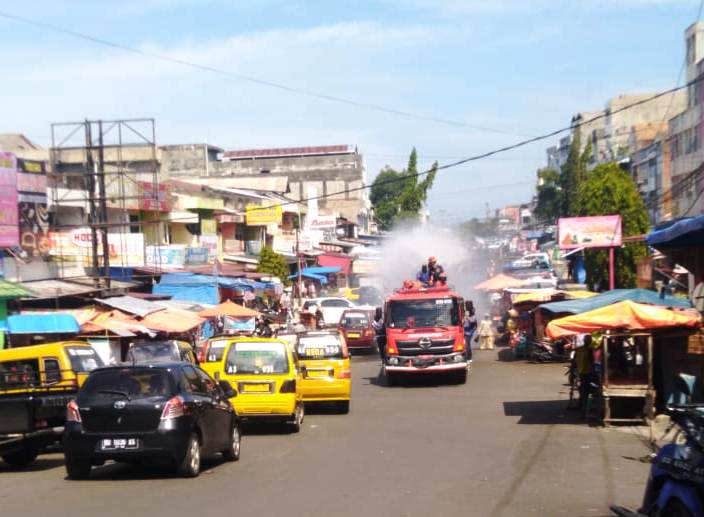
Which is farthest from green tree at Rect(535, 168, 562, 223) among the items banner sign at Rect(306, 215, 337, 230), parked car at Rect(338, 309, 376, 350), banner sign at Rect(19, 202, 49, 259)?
banner sign at Rect(19, 202, 49, 259)

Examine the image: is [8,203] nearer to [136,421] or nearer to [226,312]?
[226,312]

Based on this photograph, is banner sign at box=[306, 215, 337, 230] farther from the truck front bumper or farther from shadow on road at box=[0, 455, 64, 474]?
shadow on road at box=[0, 455, 64, 474]

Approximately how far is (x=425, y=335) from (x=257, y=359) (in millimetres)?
10083

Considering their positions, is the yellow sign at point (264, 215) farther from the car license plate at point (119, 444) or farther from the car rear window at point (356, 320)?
the car license plate at point (119, 444)

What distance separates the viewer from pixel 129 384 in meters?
12.4

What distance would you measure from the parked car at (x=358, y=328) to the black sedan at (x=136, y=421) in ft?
89.3

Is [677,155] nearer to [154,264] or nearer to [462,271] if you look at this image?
[462,271]

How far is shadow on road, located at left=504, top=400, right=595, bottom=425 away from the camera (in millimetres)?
19188

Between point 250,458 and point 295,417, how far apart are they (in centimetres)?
334

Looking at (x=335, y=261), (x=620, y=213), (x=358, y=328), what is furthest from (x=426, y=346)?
(x=335, y=261)

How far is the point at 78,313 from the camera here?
1081 inches

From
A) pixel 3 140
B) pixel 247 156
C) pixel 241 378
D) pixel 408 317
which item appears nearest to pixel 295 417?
pixel 241 378

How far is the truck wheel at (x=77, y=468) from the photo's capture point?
12188mm

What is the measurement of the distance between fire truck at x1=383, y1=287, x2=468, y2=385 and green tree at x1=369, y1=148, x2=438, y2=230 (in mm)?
62620
